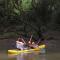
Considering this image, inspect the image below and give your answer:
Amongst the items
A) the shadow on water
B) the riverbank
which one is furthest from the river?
the riverbank

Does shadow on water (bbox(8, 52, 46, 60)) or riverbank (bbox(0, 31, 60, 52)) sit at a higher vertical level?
shadow on water (bbox(8, 52, 46, 60))

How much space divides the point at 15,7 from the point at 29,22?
1.71m

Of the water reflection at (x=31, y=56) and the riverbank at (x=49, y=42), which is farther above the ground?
the water reflection at (x=31, y=56)

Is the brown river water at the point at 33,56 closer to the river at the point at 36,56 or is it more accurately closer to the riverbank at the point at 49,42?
the river at the point at 36,56

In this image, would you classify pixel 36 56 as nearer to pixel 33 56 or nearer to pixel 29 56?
pixel 33 56

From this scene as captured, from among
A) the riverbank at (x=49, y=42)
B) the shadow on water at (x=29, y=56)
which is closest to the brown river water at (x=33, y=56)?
the shadow on water at (x=29, y=56)

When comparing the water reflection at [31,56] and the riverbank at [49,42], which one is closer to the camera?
the water reflection at [31,56]

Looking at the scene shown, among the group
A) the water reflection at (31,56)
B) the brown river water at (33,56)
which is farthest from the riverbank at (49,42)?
the water reflection at (31,56)

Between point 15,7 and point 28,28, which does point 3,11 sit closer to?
point 15,7

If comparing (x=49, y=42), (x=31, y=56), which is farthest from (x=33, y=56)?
(x=49, y=42)

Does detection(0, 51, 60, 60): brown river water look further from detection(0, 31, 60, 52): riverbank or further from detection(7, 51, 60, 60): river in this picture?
detection(0, 31, 60, 52): riverbank

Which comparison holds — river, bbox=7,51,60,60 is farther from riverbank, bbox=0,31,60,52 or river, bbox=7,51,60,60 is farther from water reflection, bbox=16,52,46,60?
riverbank, bbox=0,31,60,52

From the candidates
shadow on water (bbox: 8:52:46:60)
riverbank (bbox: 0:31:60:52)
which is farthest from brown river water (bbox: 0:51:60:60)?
riverbank (bbox: 0:31:60:52)

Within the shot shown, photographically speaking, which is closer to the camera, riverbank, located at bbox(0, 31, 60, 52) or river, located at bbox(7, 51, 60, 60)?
river, located at bbox(7, 51, 60, 60)
